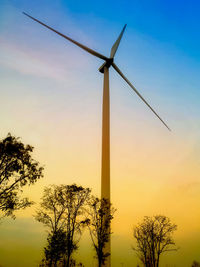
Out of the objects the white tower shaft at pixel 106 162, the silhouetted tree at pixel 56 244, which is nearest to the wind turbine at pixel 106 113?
the white tower shaft at pixel 106 162

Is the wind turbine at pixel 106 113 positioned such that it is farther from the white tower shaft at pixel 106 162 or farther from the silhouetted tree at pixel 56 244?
the silhouetted tree at pixel 56 244

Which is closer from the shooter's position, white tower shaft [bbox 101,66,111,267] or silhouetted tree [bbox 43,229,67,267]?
white tower shaft [bbox 101,66,111,267]

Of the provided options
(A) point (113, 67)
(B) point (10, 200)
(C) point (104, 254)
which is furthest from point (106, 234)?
(A) point (113, 67)

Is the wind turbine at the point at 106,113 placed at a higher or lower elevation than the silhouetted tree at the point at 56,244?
higher

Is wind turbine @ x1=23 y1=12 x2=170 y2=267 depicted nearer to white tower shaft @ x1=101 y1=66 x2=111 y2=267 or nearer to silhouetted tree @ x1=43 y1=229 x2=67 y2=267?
white tower shaft @ x1=101 y1=66 x2=111 y2=267

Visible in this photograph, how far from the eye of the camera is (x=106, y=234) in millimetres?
42188

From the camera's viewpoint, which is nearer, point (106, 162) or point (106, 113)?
point (106, 162)

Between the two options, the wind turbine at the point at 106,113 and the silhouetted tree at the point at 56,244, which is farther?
the silhouetted tree at the point at 56,244

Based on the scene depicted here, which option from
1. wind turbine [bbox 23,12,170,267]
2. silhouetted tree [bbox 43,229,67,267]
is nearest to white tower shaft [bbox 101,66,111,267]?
wind turbine [bbox 23,12,170,267]

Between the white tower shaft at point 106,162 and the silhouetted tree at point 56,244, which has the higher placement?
the white tower shaft at point 106,162

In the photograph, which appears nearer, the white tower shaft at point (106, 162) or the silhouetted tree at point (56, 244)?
the white tower shaft at point (106, 162)

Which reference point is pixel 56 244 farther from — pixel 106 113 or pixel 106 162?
pixel 106 113

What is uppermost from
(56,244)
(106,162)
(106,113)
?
(106,113)

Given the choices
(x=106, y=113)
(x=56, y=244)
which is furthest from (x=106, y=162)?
(x=56, y=244)
